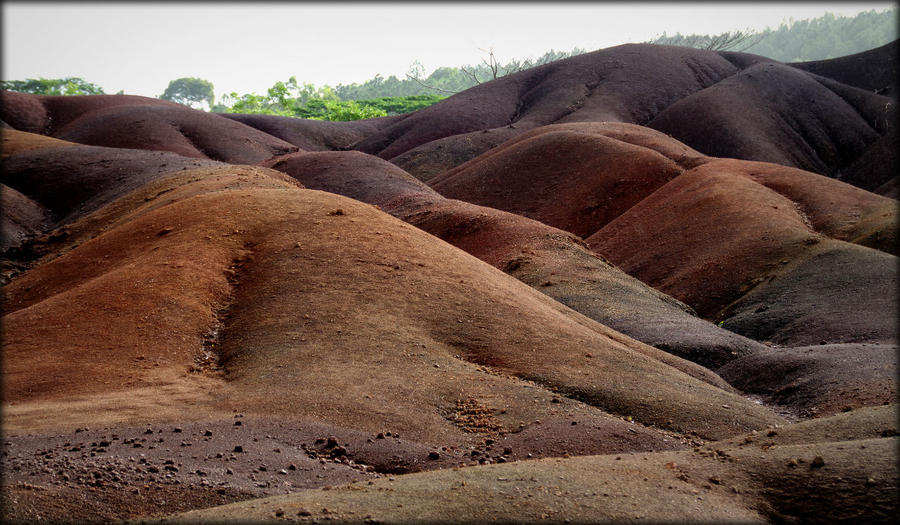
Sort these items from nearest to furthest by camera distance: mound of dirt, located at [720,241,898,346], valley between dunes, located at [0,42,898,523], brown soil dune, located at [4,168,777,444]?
valley between dunes, located at [0,42,898,523], brown soil dune, located at [4,168,777,444], mound of dirt, located at [720,241,898,346]

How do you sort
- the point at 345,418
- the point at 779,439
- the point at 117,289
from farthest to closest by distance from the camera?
1. the point at 117,289
2. the point at 345,418
3. the point at 779,439

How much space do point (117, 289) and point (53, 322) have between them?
1.21 metres

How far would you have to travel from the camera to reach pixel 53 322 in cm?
1233

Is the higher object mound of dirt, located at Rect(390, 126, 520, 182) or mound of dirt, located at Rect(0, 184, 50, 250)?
mound of dirt, located at Rect(390, 126, 520, 182)

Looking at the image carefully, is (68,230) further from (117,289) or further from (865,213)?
(865,213)

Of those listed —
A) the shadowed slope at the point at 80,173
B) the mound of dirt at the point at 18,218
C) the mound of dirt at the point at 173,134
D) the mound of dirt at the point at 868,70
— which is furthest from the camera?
the mound of dirt at the point at 868,70

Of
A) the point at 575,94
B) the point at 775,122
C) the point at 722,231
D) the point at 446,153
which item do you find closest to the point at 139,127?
the point at 446,153

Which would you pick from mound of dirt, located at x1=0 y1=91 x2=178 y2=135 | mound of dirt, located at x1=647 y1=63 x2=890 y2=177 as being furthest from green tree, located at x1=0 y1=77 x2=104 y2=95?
mound of dirt, located at x1=647 y1=63 x2=890 y2=177

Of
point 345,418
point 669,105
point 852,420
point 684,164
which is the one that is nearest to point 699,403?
point 852,420

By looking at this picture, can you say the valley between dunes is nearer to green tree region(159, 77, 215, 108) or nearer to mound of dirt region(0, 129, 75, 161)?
mound of dirt region(0, 129, 75, 161)

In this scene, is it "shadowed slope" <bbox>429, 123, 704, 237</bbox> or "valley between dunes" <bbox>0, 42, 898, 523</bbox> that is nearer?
"valley between dunes" <bbox>0, 42, 898, 523</bbox>

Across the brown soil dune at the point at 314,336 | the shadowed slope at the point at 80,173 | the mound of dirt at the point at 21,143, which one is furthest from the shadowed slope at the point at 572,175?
the brown soil dune at the point at 314,336

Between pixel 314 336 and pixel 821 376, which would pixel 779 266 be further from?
pixel 314 336

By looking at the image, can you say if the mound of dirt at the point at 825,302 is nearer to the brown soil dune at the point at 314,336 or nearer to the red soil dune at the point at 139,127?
the brown soil dune at the point at 314,336
